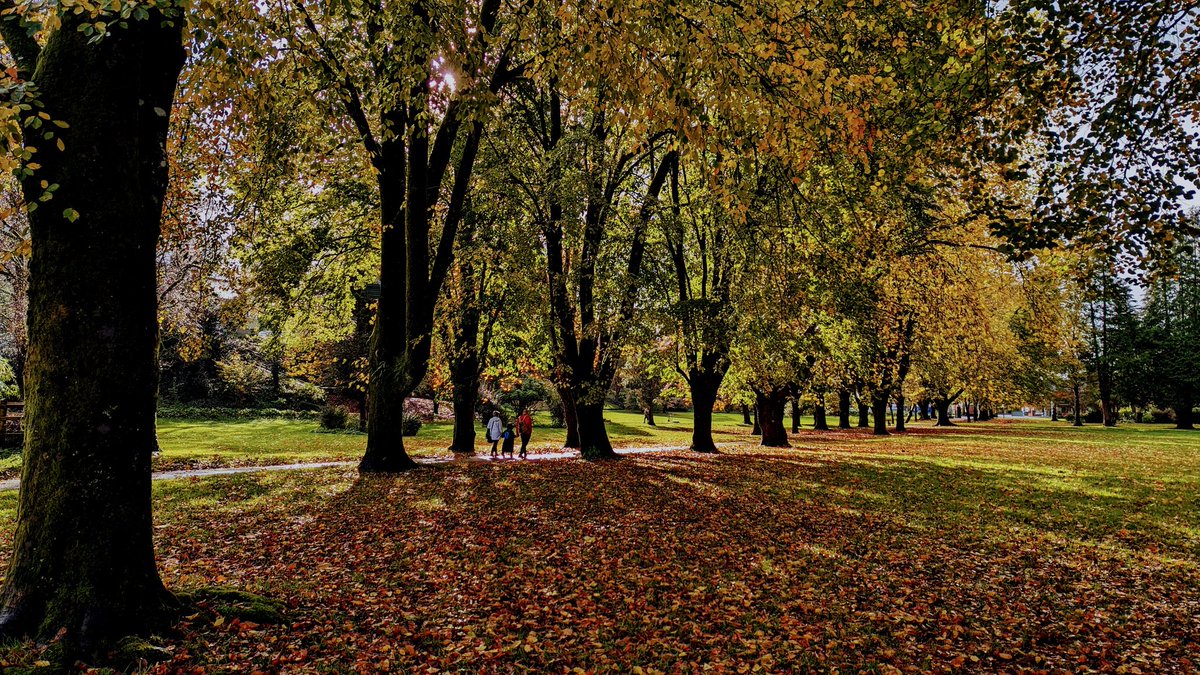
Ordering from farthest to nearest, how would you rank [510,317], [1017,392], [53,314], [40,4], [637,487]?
[1017,392] < [510,317] < [637,487] < [53,314] < [40,4]

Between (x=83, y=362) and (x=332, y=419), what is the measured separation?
99.9 feet

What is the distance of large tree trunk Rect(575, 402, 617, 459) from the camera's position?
57.3ft

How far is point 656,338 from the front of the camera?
1678cm

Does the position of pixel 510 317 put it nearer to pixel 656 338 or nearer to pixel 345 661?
pixel 656 338

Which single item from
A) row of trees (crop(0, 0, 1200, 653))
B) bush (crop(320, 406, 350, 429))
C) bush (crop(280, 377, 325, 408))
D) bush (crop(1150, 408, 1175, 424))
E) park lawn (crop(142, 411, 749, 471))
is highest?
row of trees (crop(0, 0, 1200, 653))

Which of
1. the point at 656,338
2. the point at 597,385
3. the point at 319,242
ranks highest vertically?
the point at 319,242

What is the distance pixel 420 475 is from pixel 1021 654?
1124 centimetres

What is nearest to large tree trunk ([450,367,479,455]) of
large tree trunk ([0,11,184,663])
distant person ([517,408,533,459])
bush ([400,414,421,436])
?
distant person ([517,408,533,459])

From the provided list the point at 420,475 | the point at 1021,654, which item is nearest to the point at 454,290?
the point at 420,475

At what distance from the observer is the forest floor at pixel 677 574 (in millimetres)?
4902

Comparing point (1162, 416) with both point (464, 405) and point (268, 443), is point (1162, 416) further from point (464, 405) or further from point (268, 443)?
point (268, 443)

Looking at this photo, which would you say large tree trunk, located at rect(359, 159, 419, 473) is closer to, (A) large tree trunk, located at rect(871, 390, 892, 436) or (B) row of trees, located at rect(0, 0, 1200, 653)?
(B) row of trees, located at rect(0, 0, 1200, 653)

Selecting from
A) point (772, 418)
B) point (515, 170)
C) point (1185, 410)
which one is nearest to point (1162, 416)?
point (1185, 410)

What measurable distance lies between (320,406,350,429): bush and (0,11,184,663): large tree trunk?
2999cm
